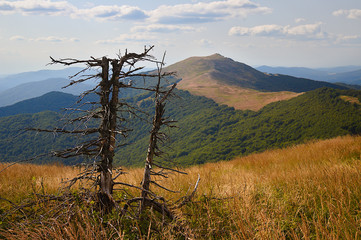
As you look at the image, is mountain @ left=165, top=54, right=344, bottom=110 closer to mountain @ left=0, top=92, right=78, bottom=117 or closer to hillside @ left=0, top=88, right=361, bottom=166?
hillside @ left=0, top=88, right=361, bottom=166

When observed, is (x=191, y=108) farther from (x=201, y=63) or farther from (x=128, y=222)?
(x=128, y=222)

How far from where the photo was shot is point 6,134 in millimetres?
85500

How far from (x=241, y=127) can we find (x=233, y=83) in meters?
51.1

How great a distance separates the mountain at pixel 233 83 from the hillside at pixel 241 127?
17.3ft

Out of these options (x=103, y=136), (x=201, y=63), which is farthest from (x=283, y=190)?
(x=201, y=63)

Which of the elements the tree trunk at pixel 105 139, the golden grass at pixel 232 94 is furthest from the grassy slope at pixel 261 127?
the tree trunk at pixel 105 139

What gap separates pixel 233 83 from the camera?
113500mm

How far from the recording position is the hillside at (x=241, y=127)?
1823 inches

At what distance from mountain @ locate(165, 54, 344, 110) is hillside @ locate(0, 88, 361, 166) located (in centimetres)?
527

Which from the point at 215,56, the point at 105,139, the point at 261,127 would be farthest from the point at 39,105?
the point at 105,139

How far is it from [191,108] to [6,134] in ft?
231

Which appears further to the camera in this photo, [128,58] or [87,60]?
[128,58]

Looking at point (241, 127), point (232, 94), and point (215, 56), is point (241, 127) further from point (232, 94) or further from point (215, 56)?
point (215, 56)

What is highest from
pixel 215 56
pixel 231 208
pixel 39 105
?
pixel 215 56
